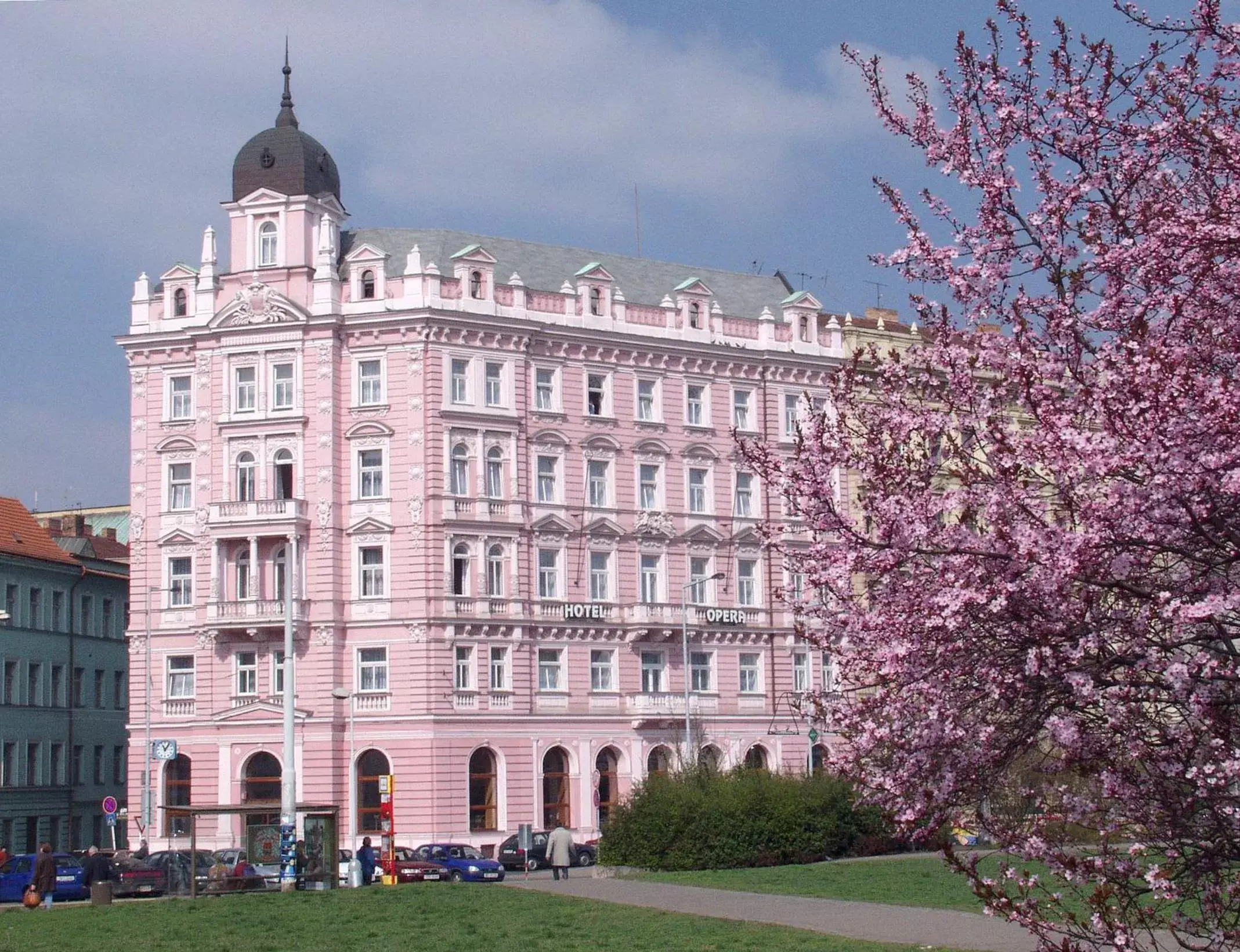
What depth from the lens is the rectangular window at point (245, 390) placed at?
7319 centimetres

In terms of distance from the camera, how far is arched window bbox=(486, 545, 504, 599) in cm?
7212

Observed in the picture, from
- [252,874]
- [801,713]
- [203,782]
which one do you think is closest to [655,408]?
[203,782]

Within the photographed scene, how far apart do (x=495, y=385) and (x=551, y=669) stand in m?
10.8

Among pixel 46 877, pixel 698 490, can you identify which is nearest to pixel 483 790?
pixel 698 490

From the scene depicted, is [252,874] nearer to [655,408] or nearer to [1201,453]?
[655,408]

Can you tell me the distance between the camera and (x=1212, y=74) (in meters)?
13.5

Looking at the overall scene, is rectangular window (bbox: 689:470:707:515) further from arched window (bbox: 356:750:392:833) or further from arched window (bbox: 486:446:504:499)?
arched window (bbox: 356:750:392:833)

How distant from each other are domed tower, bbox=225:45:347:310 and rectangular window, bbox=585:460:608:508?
38.5 ft

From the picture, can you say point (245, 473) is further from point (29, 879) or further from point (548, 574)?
point (29, 879)

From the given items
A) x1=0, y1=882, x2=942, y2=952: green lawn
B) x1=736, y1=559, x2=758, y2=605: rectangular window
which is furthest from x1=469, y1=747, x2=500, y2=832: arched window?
x1=0, y1=882, x2=942, y2=952: green lawn

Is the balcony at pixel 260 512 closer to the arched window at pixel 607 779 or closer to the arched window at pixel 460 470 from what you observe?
the arched window at pixel 460 470

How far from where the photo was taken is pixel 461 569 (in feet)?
236

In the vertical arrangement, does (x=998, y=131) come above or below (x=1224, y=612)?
above

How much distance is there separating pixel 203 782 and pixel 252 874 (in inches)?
951
